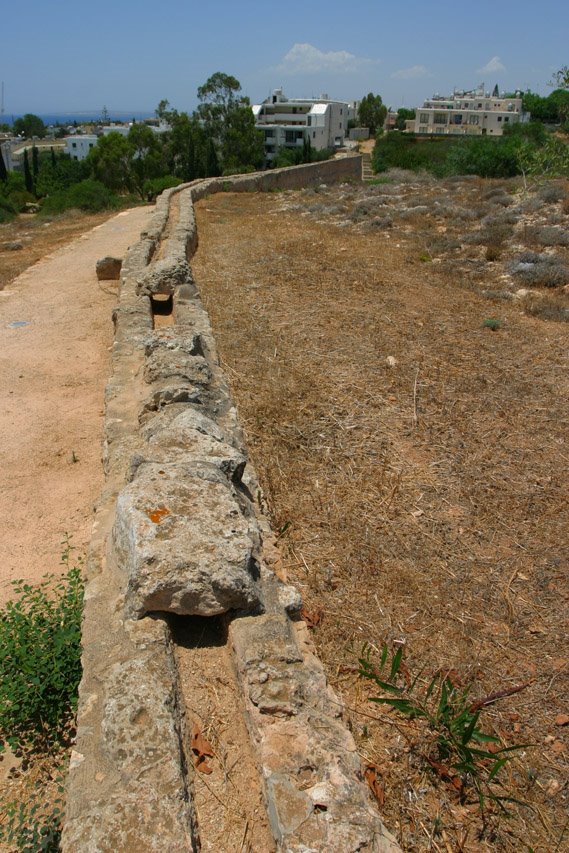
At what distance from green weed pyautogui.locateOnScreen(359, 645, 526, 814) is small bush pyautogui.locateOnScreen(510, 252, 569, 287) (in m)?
7.32

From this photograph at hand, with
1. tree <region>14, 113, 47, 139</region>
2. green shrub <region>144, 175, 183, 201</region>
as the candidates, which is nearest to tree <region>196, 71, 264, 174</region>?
green shrub <region>144, 175, 183, 201</region>

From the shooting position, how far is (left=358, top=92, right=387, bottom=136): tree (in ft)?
305

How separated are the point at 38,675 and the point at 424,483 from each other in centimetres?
290

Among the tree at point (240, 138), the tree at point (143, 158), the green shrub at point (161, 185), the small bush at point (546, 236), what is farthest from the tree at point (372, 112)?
the small bush at point (546, 236)

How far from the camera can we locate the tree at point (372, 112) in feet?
305

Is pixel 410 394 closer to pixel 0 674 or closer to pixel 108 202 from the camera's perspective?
pixel 0 674

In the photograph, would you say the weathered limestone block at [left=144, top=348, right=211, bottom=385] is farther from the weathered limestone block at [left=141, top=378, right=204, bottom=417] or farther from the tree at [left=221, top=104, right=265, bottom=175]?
the tree at [left=221, top=104, right=265, bottom=175]

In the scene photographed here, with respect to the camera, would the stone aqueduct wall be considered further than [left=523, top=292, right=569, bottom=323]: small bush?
No


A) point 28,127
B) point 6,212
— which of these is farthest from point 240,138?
point 28,127

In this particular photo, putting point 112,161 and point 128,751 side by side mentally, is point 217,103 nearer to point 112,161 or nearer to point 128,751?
point 112,161

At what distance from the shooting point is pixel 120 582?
2.91 m

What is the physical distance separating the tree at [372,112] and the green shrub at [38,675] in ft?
337

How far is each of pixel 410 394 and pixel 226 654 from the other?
377 centimetres

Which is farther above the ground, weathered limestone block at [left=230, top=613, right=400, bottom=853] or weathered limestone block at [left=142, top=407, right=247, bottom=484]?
weathered limestone block at [left=142, top=407, right=247, bottom=484]
